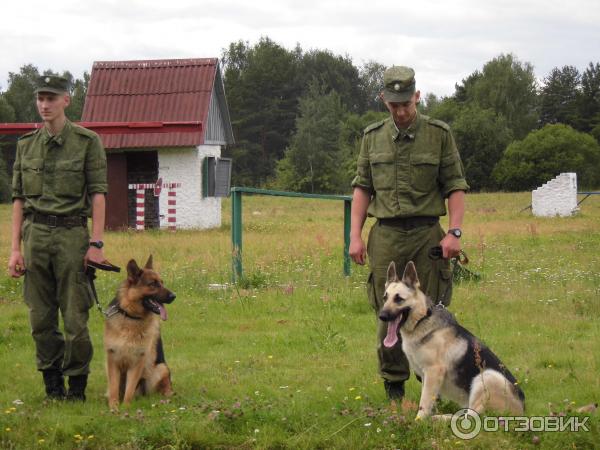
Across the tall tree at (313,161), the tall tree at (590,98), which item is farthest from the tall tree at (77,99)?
the tall tree at (590,98)

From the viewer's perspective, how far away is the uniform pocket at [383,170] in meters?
5.66

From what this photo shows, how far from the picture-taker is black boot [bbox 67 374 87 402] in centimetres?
612

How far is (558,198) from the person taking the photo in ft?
96.9

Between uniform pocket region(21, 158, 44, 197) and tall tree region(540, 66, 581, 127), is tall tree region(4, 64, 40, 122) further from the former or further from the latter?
uniform pocket region(21, 158, 44, 197)

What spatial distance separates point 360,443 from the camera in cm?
491

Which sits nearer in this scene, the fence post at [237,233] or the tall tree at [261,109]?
the fence post at [237,233]

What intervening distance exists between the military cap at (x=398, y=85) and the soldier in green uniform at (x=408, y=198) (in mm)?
11

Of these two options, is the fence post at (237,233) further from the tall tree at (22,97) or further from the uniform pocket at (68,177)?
the tall tree at (22,97)

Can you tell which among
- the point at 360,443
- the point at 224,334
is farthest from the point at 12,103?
the point at 360,443

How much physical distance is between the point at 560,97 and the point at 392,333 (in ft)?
246

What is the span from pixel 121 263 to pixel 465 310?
7.29 m

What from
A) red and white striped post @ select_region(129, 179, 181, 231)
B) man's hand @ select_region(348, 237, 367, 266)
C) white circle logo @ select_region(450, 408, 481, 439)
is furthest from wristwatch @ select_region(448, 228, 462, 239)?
red and white striped post @ select_region(129, 179, 181, 231)

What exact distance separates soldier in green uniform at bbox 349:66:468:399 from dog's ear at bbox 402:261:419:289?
31 centimetres

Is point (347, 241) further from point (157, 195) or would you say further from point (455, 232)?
point (157, 195)
